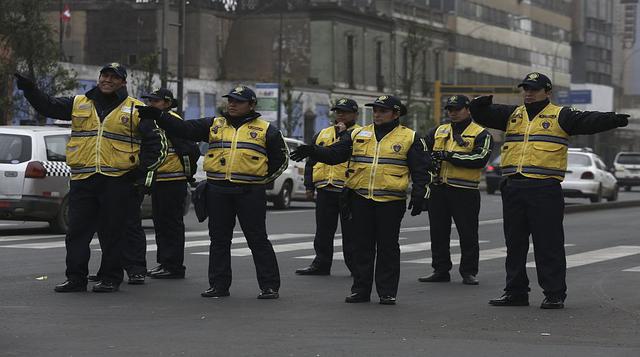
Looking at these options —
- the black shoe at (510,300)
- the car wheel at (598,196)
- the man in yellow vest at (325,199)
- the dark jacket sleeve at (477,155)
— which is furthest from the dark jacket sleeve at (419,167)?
the car wheel at (598,196)

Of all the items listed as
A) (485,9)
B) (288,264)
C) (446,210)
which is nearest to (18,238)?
(288,264)

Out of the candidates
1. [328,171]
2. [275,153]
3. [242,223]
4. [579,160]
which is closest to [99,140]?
[242,223]

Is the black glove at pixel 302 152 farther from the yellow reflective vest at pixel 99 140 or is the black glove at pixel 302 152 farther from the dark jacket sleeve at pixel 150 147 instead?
the yellow reflective vest at pixel 99 140

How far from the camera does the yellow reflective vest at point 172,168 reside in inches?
561

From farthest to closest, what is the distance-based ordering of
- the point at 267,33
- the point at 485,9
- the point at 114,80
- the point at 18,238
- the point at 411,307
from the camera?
the point at 485,9
the point at 267,33
the point at 18,238
the point at 114,80
the point at 411,307

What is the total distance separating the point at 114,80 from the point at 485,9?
85.6 meters

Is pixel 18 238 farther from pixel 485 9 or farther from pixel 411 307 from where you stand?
pixel 485 9

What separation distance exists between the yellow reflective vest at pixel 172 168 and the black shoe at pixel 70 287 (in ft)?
6.67

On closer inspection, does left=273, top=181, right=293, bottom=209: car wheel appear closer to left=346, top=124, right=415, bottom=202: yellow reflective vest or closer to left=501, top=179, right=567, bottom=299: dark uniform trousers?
left=346, top=124, right=415, bottom=202: yellow reflective vest

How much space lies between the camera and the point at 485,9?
3802 inches

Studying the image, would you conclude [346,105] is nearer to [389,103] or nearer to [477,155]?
[477,155]

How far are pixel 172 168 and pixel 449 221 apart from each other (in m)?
2.82

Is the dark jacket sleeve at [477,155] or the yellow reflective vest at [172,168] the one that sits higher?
the dark jacket sleeve at [477,155]

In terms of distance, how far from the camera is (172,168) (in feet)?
47.0
